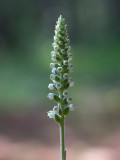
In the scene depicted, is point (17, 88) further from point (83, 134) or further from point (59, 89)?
point (59, 89)

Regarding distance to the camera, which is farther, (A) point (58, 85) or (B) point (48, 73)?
(B) point (48, 73)

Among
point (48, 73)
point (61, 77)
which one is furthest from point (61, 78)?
point (48, 73)

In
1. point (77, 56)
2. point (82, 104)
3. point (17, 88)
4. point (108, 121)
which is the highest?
point (77, 56)

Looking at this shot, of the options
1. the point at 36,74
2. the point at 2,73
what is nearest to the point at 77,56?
the point at 36,74

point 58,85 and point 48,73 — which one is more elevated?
point 48,73

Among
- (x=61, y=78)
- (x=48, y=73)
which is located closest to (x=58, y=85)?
(x=61, y=78)

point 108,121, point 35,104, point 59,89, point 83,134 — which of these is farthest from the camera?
point 35,104

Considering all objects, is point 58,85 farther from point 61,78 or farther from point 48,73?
point 48,73

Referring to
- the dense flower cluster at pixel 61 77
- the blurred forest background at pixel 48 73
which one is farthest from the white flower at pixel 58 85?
the blurred forest background at pixel 48 73
